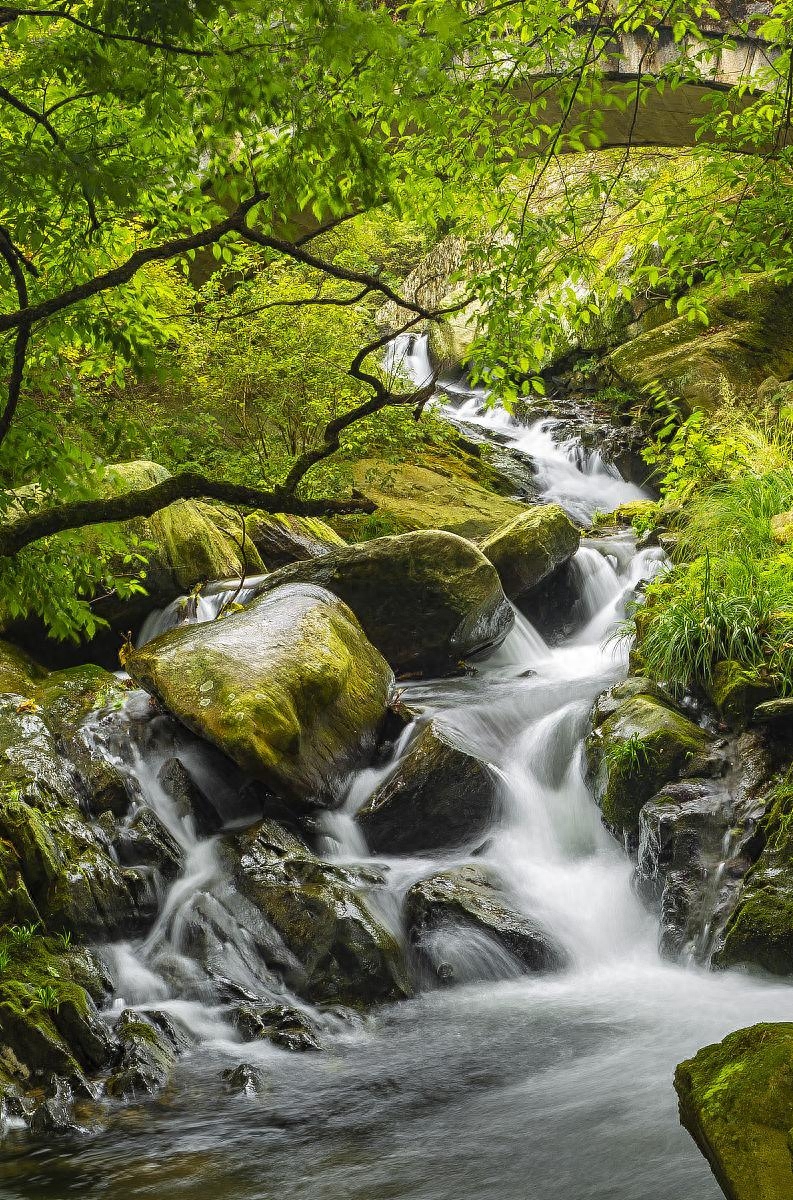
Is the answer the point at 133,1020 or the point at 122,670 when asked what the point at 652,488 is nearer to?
the point at 122,670

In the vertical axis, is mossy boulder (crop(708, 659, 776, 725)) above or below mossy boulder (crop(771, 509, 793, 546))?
below

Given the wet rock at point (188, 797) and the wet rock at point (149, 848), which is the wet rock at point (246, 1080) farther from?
the wet rock at point (188, 797)

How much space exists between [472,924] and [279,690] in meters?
2.09

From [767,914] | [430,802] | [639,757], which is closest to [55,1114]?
[430,802]

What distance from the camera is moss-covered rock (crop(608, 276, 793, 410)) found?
1596 centimetres

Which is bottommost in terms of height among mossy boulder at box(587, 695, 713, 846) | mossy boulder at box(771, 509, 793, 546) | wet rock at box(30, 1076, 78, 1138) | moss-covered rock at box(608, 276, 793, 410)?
wet rock at box(30, 1076, 78, 1138)

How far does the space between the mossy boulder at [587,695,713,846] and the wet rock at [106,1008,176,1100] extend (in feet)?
11.0

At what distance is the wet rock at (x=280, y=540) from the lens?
11.7 m

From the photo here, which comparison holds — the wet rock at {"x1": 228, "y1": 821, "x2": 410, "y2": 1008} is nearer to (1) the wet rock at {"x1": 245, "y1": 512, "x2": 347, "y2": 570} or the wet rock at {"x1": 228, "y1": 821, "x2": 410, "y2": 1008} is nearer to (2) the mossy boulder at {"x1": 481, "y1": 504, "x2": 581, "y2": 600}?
(2) the mossy boulder at {"x1": 481, "y1": 504, "x2": 581, "y2": 600}

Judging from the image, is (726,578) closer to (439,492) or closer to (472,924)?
(472,924)

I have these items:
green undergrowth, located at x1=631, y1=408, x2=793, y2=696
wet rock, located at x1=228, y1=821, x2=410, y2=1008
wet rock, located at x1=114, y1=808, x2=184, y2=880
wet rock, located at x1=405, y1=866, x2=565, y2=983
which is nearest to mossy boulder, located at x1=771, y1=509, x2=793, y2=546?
green undergrowth, located at x1=631, y1=408, x2=793, y2=696

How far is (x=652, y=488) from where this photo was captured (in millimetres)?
16750

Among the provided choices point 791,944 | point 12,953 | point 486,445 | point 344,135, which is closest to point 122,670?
point 12,953

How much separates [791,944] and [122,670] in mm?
6527
